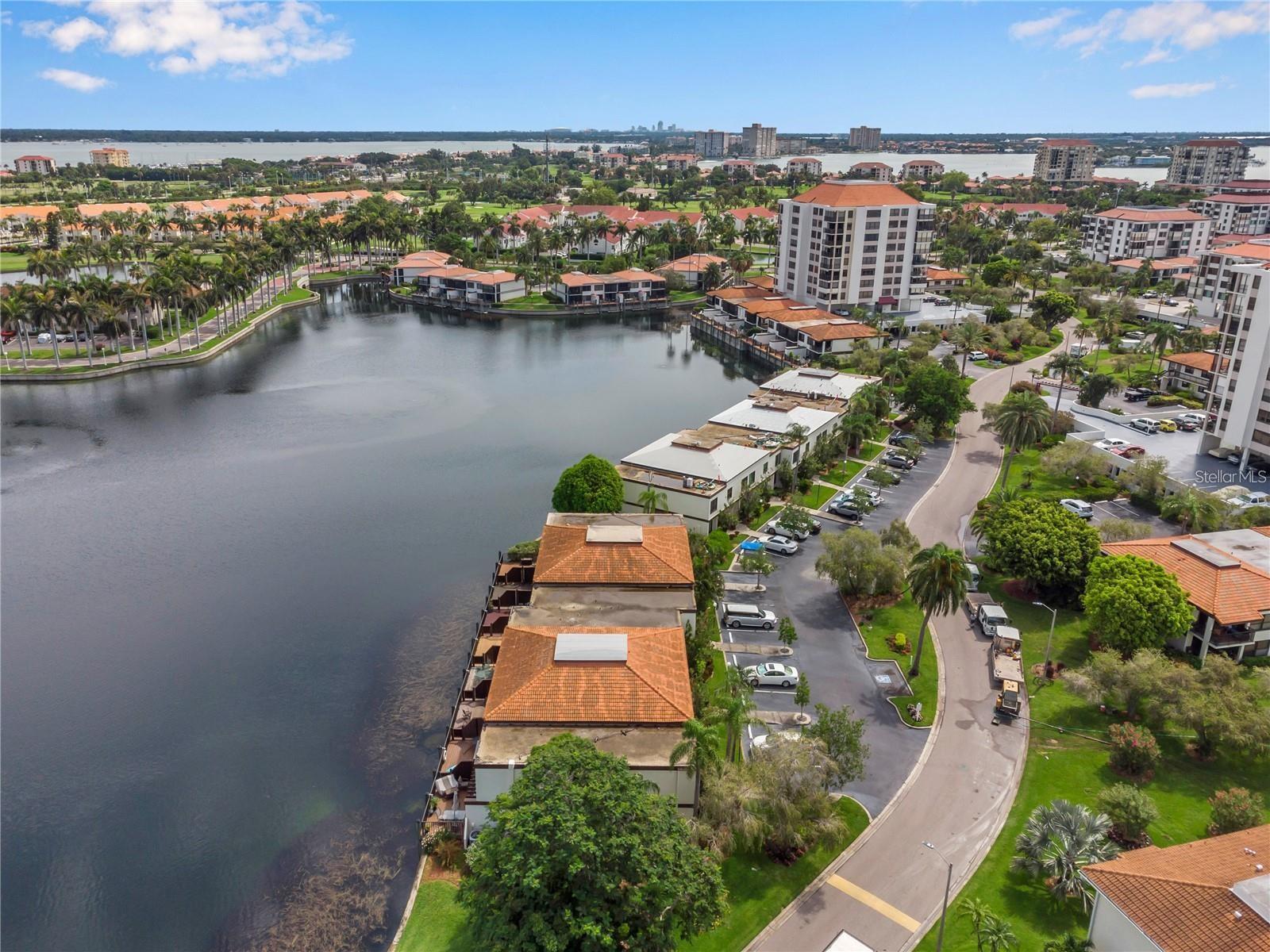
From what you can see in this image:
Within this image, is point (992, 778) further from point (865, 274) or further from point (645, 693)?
point (865, 274)

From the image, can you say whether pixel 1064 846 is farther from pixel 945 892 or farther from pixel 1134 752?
pixel 1134 752

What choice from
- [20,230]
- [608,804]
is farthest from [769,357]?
[20,230]

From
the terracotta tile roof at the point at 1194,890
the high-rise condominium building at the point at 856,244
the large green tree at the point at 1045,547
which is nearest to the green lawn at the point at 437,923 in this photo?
the terracotta tile roof at the point at 1194,890

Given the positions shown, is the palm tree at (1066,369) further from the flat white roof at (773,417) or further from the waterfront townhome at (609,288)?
the waterfront townhome at (609,288)

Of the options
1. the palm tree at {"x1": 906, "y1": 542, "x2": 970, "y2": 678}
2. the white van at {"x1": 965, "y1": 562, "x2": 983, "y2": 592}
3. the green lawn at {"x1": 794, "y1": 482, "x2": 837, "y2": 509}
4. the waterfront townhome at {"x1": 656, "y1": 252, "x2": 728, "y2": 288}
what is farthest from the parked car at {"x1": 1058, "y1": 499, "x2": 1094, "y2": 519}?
the waterfront townhome at {"x1": 656, "y1": 252, "x2": 728, "y2": 288}

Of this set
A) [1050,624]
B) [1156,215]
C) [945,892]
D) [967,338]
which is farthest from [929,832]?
[1156,215]
